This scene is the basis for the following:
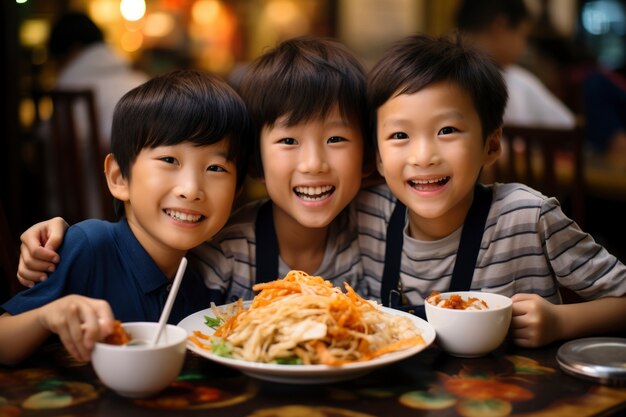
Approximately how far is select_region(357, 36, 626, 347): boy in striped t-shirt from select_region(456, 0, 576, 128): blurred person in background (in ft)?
9.14

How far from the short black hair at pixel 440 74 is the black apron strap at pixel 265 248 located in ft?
1.17

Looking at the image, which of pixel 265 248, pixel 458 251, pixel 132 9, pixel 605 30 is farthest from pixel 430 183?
pixel 605 30

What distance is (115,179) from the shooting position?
67.2 inches

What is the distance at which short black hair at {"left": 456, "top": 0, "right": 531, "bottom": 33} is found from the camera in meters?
4.49

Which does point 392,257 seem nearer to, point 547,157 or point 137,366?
point 137,366

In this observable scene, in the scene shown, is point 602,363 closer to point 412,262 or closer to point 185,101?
point 412,262

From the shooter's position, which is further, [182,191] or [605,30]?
[605,30]

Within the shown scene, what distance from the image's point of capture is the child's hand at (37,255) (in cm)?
152

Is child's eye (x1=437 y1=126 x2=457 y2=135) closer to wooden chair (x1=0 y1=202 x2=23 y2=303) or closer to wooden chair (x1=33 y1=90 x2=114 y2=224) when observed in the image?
wooden chair (x1=0 y1=202 x2=23 y2=303)

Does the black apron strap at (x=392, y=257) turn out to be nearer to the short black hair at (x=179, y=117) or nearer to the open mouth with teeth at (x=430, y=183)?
the open mouth with teeth at (x=430, y=183)

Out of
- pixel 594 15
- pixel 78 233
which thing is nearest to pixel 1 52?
pixel 78 233

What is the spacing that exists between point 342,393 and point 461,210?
2.44 ft

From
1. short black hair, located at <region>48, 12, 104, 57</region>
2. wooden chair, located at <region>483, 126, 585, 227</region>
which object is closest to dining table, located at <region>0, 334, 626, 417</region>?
wooden chair, located at <region>483, 126, 585, 227</region>

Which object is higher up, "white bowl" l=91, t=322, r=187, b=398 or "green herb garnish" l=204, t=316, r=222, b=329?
"white bowl" l=91, t=322, r=187, b=398
